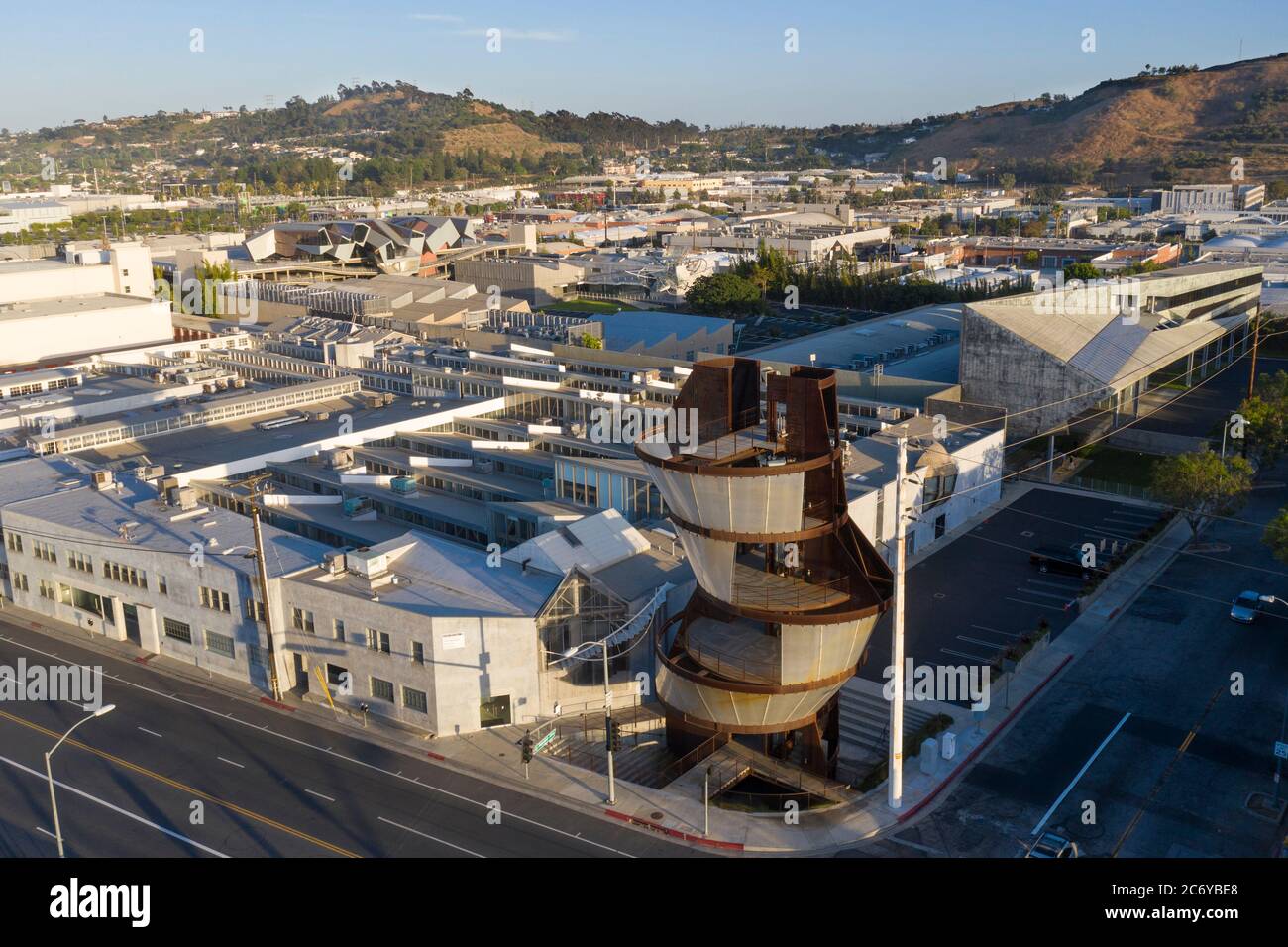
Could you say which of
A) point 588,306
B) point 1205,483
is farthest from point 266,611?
point 588,306

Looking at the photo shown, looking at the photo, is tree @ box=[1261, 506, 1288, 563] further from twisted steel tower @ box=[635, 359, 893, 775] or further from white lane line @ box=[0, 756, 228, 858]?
white lane line @ box=[0, 756, 228, 858]

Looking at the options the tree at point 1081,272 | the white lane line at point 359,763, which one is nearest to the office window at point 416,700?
the white lane line at point 359,763

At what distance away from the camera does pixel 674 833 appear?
26.5 metres

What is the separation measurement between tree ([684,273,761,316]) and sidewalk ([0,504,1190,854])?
67324 mm

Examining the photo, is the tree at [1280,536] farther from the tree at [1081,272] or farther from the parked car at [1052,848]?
the tree at [1081,272]

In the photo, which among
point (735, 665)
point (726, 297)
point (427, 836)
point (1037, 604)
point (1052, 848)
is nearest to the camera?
point (1052, 848)

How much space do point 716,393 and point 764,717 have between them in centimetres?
851

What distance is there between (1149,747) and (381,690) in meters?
21.8

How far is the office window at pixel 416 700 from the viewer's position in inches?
1227

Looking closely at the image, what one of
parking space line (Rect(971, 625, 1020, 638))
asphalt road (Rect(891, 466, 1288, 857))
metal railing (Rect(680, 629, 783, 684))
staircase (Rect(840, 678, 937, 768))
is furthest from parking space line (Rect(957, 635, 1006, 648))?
metal railing (Rect(680, 629, 783, 684))

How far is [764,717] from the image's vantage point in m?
27.9

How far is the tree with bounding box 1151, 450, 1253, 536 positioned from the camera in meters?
43.5

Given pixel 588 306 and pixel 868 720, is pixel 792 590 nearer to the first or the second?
pixel 868 720

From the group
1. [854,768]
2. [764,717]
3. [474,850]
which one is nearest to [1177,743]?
[854,768]
